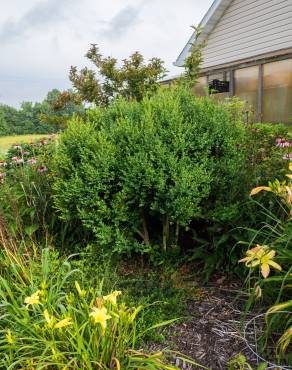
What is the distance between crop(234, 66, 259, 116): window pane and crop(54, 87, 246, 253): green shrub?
8.03 meters

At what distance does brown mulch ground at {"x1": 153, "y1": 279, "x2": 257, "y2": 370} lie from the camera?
A: 6.85 feet

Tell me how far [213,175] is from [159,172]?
0.50m

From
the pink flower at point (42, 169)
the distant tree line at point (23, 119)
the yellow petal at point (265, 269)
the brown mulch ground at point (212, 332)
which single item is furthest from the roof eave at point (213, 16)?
the distant tree line at point (23, 119)

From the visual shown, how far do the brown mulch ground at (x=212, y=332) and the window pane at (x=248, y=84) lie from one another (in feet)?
28.5

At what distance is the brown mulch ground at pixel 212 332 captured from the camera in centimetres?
209

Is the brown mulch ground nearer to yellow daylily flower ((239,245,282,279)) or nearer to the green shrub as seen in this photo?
yellow daylily flower ((239,245,282,279))

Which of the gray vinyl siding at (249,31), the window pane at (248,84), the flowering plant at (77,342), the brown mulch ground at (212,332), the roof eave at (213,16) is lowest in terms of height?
the brown mulch ground at (212,332)

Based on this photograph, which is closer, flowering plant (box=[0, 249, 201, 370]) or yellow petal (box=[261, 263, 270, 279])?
flowering plant (box=[0, 249, 201, 370])

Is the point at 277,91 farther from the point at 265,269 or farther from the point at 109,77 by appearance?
the point at 265,269

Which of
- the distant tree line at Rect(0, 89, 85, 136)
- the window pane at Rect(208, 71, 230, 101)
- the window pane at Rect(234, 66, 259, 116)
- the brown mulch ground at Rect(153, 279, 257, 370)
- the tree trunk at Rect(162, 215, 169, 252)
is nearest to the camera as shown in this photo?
the brown mulch ground at Rect(153, 279, 257, 370)

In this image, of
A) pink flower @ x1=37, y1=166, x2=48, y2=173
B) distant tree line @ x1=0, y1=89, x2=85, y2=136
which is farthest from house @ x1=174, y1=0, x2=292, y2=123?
distant tree line @ x1=0, y1=89, x2=85, y2=136

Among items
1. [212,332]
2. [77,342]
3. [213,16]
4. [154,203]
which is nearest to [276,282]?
[212,332]

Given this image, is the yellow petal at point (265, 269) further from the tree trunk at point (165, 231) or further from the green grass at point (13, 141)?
the green grass at point (13, 141)

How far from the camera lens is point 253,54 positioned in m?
10.6
